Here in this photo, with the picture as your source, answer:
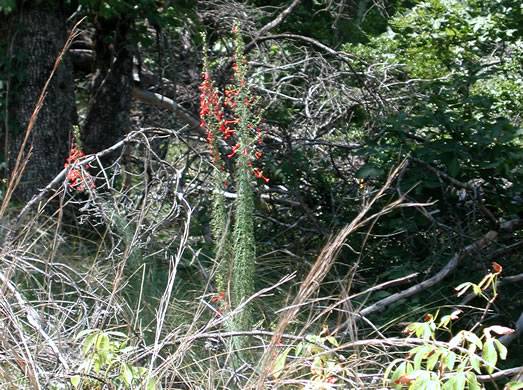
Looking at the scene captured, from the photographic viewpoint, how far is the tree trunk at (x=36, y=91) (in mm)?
6434

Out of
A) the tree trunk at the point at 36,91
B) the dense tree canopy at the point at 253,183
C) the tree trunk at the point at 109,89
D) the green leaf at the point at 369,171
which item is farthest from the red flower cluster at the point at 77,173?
the tree trunk at the point at 109,89

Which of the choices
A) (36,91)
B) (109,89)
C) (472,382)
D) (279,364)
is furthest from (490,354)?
(109,89)

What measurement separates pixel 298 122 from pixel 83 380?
440cm

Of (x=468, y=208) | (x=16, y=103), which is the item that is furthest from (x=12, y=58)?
(x=468, y=208)

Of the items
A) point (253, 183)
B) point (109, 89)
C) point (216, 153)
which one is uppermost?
point (216, 153)

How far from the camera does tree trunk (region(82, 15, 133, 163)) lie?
23.0ft

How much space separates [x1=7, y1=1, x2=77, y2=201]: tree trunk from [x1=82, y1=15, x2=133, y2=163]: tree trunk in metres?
0.46

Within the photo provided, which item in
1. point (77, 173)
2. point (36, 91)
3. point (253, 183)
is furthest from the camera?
point (36, 91)

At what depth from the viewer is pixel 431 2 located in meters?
6.00

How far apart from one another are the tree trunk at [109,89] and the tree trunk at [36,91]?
465 mm

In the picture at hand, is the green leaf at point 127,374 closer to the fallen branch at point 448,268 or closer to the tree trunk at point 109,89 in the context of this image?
the fallen branch at point 448,268

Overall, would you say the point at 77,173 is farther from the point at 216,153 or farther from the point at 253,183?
the point at 253,183

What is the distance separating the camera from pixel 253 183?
611 centimetres

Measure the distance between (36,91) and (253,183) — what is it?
2.20 m
